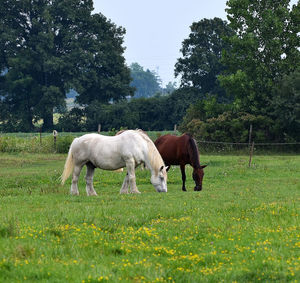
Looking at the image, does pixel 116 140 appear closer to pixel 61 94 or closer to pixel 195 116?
pixel 195 116

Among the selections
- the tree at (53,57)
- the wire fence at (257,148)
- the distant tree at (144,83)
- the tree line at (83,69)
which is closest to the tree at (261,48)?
the wire fence at (257,148)

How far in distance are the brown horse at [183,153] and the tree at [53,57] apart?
42030 millimetres

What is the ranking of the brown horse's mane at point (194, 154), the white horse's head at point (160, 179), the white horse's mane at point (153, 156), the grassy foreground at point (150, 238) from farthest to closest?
the brown horse's mane at point (194, 154) → the white horse's head at point (160, 179) → the white horse's mane at point (153, 156) → the grassy foreground at point (150, 238)

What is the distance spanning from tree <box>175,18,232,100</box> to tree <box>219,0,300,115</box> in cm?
1513

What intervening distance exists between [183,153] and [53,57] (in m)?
44.7

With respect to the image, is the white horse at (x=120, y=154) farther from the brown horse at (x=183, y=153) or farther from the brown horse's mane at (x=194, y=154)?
the brown horse's mane at (x=194, y=154)

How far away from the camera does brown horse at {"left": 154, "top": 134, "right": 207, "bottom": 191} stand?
1981 cm

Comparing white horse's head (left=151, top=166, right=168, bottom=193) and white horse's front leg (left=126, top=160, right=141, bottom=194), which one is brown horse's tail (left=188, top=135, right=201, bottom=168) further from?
white horse's front leg (left=126, top=160, right=141, bottom=194)

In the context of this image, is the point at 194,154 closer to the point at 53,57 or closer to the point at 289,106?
the point at 289,106

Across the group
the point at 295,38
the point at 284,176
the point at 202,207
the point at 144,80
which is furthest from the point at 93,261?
the point at 144,80

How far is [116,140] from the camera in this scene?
17.9 metres

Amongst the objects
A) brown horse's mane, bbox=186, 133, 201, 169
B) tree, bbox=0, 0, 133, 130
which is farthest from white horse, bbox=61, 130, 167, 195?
tree, bbox=0, 0, 133, 130

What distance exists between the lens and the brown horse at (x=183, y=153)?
1981cm

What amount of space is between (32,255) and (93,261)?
1.03 metres
